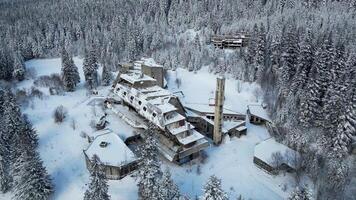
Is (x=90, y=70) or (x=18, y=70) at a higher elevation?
(x=90, y=70)

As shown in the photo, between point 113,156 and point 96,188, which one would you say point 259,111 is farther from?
point 96,188

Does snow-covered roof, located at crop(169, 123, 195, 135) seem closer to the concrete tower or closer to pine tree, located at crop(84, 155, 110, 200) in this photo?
the concrete tower

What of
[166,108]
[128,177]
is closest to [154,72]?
[166,108]

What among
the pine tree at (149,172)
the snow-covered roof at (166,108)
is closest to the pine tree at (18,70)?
the snow-covered roof at (166,108)

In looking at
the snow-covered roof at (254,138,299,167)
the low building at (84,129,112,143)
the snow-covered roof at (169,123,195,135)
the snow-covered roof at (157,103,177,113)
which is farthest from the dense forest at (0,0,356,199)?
the snow-covered roof at (157,103,177,113)

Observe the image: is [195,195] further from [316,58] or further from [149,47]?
[149,47]

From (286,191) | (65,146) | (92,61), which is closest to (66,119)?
(65,146)
